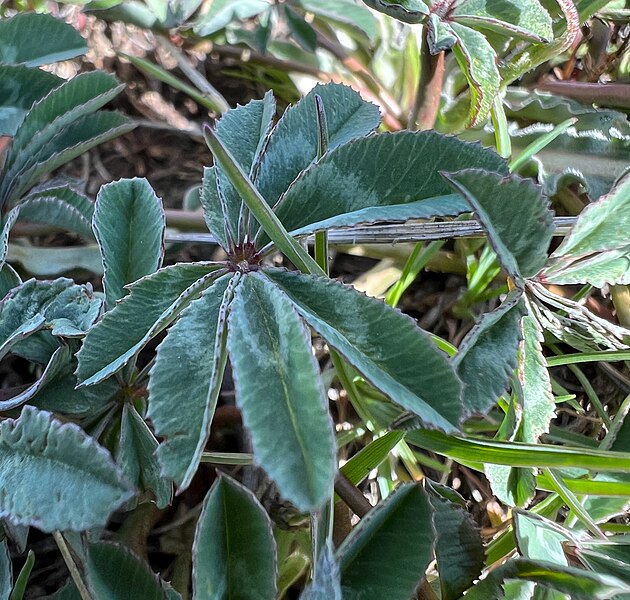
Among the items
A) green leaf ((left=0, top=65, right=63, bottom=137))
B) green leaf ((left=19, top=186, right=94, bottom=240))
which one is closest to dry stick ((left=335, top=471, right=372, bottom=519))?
green leaf ((left=19, top=186, right=94, bottom=240))

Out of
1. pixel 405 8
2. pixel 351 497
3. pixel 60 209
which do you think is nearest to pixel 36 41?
pixel 60 209

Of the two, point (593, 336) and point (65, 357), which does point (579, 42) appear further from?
point (65, 357)

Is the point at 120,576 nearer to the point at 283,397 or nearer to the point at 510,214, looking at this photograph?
the point at 283,397

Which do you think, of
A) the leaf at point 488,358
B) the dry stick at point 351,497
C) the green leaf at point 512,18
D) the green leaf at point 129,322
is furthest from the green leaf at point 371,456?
the green leaf at point 512,18

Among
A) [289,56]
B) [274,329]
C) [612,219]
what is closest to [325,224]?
[274,329]

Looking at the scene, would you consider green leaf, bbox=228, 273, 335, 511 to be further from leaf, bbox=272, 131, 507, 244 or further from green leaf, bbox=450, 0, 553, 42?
green leaf, bbox=450, 0, 553, 42
